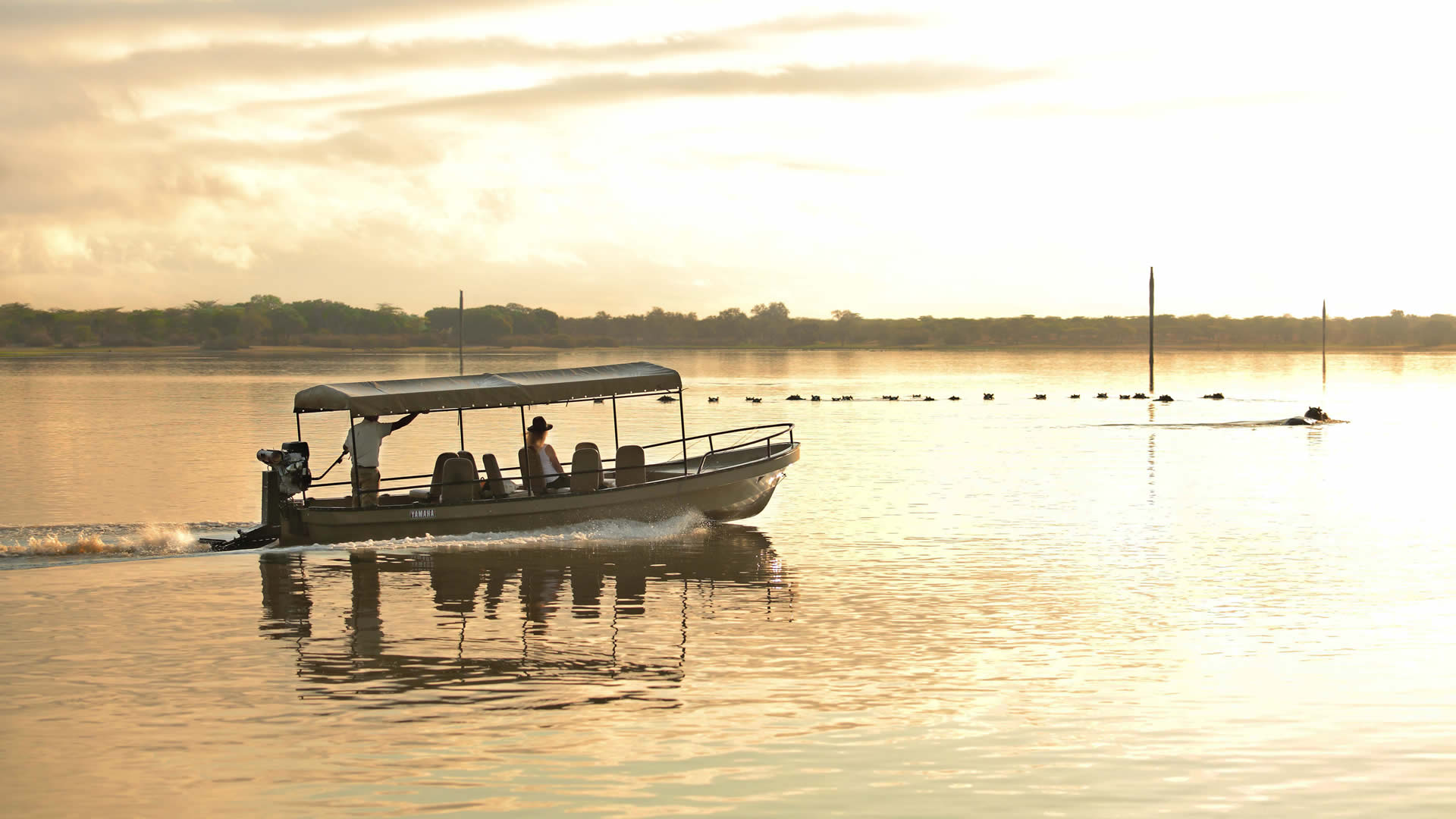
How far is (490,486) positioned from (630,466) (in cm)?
238

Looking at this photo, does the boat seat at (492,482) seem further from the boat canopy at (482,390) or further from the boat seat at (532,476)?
the boat canopy at (482,390)

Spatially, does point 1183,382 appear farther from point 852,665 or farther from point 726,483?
point 852,665

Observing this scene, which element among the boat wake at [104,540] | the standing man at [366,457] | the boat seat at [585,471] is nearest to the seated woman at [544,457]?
the boat seat at [585,471]

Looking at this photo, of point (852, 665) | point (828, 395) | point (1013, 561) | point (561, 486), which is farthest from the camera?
point (828, 395)

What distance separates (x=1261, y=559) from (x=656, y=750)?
14.0 meters

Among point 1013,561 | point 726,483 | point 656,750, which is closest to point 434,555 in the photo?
point 726,483

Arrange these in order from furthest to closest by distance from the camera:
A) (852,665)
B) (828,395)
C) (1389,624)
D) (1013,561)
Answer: (828,395) < (1013,561) < (1389,624) < (852,665)

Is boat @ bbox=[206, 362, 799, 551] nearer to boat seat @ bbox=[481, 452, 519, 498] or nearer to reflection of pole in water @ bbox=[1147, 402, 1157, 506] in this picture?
boat seat @ bbox=[481, 452, 519, 498]

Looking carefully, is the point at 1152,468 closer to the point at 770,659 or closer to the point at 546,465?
the point at 546,465

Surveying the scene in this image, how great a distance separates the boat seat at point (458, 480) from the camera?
74.1 feet

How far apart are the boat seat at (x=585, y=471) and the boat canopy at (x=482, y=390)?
1.10 metres

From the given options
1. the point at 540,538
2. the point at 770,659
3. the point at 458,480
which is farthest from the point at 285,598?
the point at 770,659

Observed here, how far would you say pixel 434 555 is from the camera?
2145 centimetres

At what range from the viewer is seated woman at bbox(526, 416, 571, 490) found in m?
23.0
